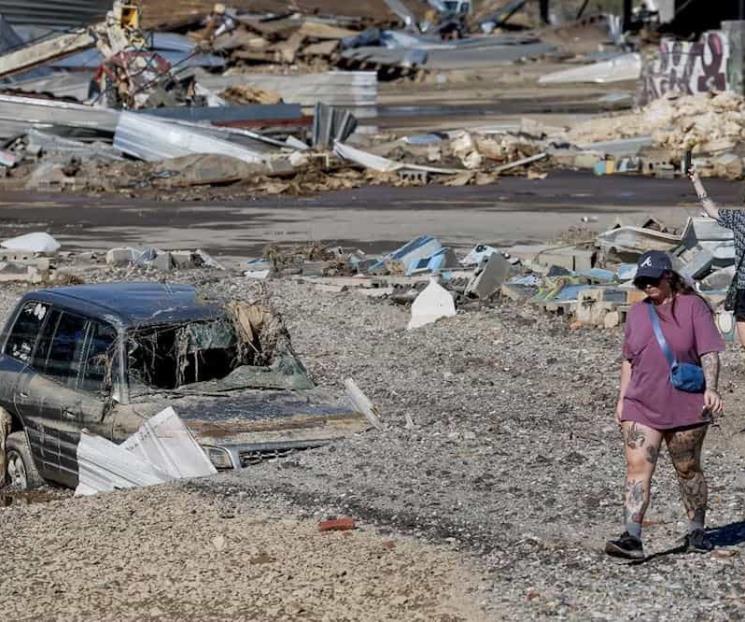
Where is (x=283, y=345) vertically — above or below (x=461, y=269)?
above

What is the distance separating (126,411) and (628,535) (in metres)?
3.59

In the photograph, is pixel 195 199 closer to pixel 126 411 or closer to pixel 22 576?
pixel 126 411

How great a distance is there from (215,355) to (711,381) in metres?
4.10

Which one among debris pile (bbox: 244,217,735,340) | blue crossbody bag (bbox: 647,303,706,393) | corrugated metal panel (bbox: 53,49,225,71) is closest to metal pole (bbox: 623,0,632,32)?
corrugated metal panel (bbox: 53,49,225,71)

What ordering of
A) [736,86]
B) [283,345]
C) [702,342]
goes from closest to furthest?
[702,342] < [283,345] < [736,86]

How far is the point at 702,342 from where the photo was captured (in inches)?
314

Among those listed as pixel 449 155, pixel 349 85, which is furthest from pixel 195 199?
pixel 349 85

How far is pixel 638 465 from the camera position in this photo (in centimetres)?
807

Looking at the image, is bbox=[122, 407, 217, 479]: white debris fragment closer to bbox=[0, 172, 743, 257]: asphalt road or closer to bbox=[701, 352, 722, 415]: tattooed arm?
bbox=[701, 352, 722, 415]: tattooed arm

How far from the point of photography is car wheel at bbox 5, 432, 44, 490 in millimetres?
11086

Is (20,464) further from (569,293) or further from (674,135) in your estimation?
(674,135)

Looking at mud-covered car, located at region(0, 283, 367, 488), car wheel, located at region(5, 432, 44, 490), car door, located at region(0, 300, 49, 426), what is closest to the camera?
mud-covered car, located at region(0, 283, 367, 488)

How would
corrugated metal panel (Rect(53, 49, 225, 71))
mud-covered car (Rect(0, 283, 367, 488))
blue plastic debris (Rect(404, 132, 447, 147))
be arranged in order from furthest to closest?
corrugated metal panel (Rect(53, 49, 225, 71)) → blue plastic debris (Rect(404, 132, 447, 147)) → mud-covered car (Rect(0, 283, 367, 488))

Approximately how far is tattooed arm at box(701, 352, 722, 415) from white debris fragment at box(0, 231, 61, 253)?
15526 millimetres
